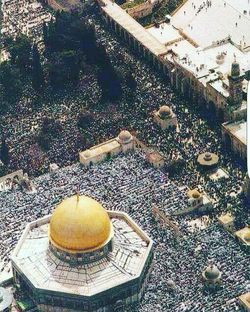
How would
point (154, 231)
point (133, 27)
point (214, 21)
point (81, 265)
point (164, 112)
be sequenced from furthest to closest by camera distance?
point (214, 21) → point (133, 27) → point (164, 112) → point (154, 231) → point (81, 265)

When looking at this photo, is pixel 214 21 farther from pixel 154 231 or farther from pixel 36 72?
pixel 154 231

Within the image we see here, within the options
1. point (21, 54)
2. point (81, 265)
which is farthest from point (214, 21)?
point (81, 265)

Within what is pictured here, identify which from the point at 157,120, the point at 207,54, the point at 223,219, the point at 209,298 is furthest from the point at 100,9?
the point at 209,298

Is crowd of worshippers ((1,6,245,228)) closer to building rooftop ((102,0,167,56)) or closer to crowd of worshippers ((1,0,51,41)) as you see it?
building rooftop ((102,0,167,56))

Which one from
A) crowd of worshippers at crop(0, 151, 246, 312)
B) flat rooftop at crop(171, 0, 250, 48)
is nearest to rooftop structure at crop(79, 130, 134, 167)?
crowd of worshippers at crop(0, 151, 246, 312)

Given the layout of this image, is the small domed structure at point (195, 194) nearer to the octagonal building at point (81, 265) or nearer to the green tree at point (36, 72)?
the octagonal building at point (81, 265)

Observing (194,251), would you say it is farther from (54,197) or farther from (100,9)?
(100,9)
